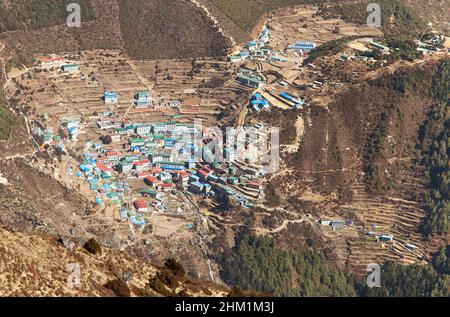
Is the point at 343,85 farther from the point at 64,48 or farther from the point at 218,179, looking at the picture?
the point at 64,48

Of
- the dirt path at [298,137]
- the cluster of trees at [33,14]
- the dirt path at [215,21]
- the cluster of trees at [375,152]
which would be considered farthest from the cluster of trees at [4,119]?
the cluster of trees at [375,152]

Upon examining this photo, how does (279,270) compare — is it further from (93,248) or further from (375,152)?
(93,248)

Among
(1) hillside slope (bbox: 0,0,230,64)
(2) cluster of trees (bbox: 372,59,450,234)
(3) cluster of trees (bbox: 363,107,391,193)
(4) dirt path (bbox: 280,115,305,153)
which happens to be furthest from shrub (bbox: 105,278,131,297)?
(1) hillside slope (bbox: 0,0,230,64)

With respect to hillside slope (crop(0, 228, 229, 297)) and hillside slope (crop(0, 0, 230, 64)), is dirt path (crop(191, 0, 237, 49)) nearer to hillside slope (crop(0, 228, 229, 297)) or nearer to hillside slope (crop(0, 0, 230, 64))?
hillside slope (crop(0, 0, 230, 64))

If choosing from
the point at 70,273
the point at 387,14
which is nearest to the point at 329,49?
the point at 387,14

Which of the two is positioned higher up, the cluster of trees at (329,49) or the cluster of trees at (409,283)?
the cluster of trees at (329,49)

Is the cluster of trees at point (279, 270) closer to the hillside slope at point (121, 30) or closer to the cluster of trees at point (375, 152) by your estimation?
the cluster of trees at point (375, 152)
